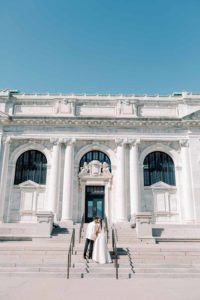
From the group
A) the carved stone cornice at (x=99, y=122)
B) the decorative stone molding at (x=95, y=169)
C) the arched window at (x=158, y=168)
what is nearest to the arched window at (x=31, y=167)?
the carved stone cornice at (x=99, y=122)

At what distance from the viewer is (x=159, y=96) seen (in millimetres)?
25438

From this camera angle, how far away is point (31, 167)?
23609mm

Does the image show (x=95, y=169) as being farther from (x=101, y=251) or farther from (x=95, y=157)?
(x=101, y=251)

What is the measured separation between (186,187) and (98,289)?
55.8 ft

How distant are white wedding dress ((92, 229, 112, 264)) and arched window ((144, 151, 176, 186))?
13159 mm

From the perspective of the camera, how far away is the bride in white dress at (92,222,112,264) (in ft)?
33.3

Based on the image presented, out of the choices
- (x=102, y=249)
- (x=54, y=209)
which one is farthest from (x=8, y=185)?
(x=102, y=249)

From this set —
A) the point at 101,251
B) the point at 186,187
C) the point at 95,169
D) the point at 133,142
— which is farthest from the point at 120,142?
the point at 101,251

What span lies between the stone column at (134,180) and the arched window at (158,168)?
50.0 inches

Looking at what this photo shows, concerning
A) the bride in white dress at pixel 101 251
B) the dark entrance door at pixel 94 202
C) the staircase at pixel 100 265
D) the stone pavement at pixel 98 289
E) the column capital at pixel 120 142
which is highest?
the column capital at pixel 120 142

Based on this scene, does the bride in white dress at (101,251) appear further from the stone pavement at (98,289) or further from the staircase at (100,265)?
the stone pavement at (98,289)

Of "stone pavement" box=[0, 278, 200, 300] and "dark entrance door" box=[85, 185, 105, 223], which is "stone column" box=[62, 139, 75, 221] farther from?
"stone pavement" box=[0, 278, 200, 300]

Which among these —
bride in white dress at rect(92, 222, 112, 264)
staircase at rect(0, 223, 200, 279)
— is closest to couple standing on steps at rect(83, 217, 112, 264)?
bride in white dress at rect(92, 222, 112, 264)

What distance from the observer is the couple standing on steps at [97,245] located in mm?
10219
